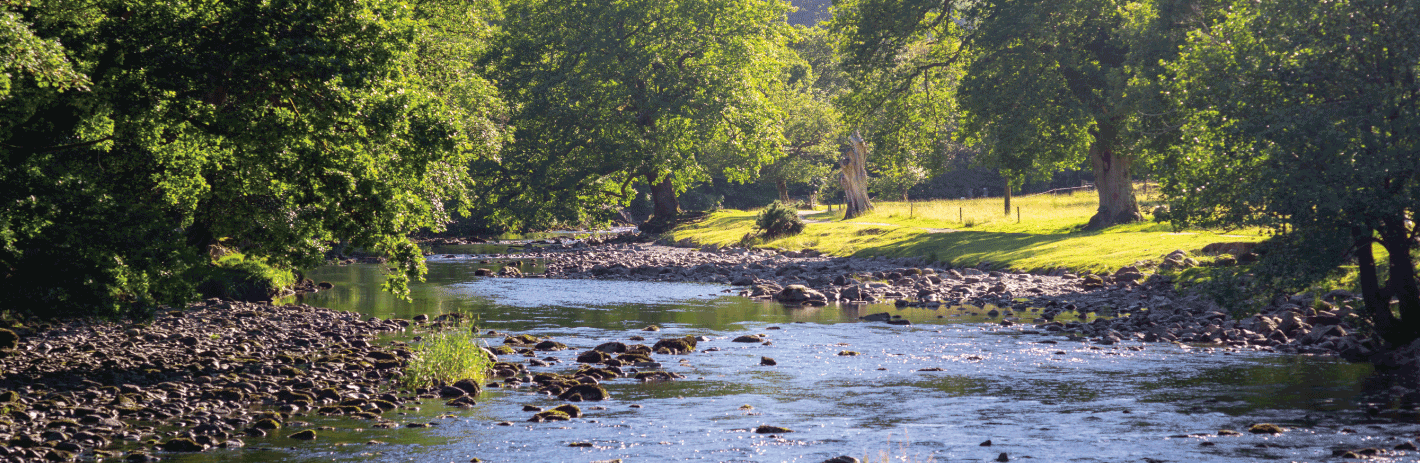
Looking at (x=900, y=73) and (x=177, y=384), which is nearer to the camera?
(x=177, y=384)

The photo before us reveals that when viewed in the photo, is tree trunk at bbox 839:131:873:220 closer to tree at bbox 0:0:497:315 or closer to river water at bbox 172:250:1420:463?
river water at bbox 172:250:1420:463

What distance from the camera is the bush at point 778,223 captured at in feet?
185

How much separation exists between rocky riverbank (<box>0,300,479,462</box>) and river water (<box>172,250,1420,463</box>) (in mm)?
796

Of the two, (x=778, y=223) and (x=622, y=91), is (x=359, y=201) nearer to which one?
(x=622, y=91)

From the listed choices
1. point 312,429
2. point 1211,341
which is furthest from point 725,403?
point 1211,341

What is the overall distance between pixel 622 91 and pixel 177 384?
39.9 m

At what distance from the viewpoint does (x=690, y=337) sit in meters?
23.3

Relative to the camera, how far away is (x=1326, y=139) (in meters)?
17.6

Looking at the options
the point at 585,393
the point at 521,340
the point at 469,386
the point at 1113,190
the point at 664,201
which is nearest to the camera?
the point at 585,393

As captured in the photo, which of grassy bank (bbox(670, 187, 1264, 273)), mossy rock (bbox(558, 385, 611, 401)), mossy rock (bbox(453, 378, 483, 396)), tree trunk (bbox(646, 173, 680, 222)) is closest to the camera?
mossy rock (bbox(558, 385, 611, 401))

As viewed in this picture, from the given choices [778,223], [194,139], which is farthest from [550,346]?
[778,223]

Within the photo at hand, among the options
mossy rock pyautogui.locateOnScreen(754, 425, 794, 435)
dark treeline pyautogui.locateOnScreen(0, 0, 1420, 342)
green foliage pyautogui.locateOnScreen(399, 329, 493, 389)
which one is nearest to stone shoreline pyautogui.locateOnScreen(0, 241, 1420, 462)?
green foliage pyautogui.locateOnScreen(399, 329, 493, 389)

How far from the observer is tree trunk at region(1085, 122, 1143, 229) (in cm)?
4516

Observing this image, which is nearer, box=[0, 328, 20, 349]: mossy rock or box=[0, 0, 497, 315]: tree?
box=[0, 0, 497, 315]: tree
